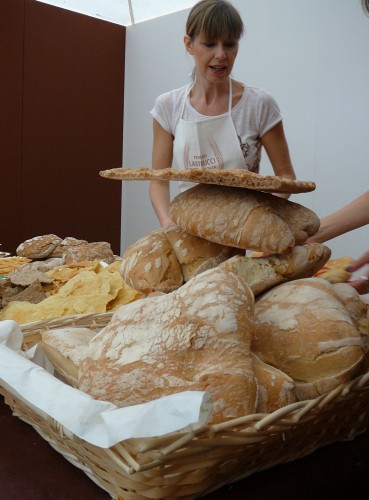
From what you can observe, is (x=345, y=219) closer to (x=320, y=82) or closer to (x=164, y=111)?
(x=164, y=111)

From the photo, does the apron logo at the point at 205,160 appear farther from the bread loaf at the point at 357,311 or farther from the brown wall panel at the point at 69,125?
the brown wall panel at the point at 69,125

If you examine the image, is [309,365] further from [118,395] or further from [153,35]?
[153,35]

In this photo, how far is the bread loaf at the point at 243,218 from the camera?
96 centimetres

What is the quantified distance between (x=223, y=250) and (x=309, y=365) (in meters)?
0.32

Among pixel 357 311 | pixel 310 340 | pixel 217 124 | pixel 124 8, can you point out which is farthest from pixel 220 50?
pixel 124 8

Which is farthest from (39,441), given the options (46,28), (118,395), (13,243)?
(46,28)

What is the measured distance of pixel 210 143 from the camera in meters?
2.17

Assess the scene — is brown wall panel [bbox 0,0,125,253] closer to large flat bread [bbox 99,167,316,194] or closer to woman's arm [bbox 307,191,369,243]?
woman's arm [bbox 307,191,369,243]

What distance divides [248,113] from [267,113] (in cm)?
7

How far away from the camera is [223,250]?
41.7 inches

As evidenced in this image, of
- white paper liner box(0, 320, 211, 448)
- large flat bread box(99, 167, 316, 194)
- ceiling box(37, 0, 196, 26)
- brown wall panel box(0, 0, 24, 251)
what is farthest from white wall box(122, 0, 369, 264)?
white paper liner box(0, 320, 211, 448)

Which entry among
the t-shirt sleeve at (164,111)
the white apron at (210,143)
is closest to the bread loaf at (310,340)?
the white apron at (210,143)

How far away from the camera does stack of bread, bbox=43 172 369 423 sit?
704 mm

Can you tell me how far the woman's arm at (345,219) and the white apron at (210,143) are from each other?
722 mm
